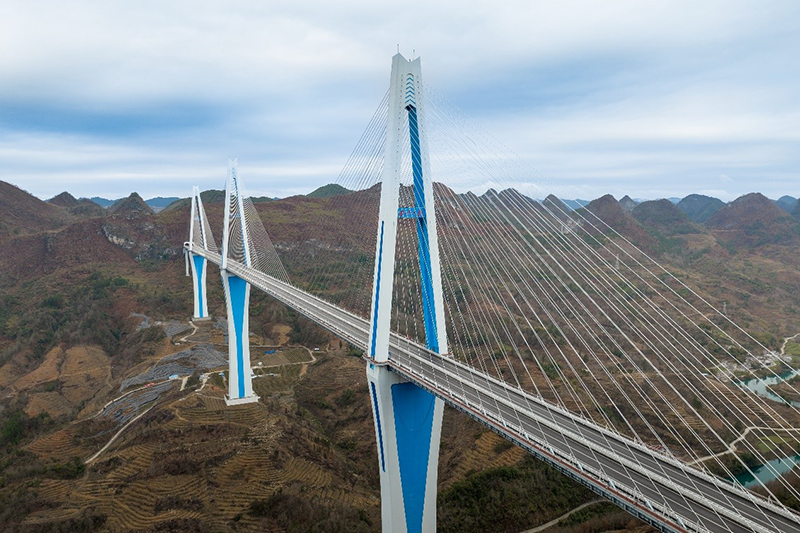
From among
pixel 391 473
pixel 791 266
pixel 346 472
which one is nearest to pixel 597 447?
pixel 391 473

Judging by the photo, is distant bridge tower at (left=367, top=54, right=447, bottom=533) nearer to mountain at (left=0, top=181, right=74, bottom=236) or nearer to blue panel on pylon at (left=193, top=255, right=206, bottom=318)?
blue panel on pylon at (left=193, top=255, right=206, bottom=318)

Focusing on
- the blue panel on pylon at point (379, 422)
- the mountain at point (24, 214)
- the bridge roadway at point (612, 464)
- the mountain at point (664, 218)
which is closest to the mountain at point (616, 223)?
the mountain at point (664, 218)

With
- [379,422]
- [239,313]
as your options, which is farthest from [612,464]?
[239,313]

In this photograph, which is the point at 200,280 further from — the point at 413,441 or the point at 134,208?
the point at 413,441

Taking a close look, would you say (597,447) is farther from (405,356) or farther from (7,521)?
(7,521)

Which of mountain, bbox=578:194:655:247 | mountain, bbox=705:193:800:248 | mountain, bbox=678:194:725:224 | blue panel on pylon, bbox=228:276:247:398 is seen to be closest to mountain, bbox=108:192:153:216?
blue panel on pylon, bbox=228:276:247:398

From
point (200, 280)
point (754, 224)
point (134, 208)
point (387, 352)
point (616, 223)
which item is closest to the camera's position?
point (387, 352)
